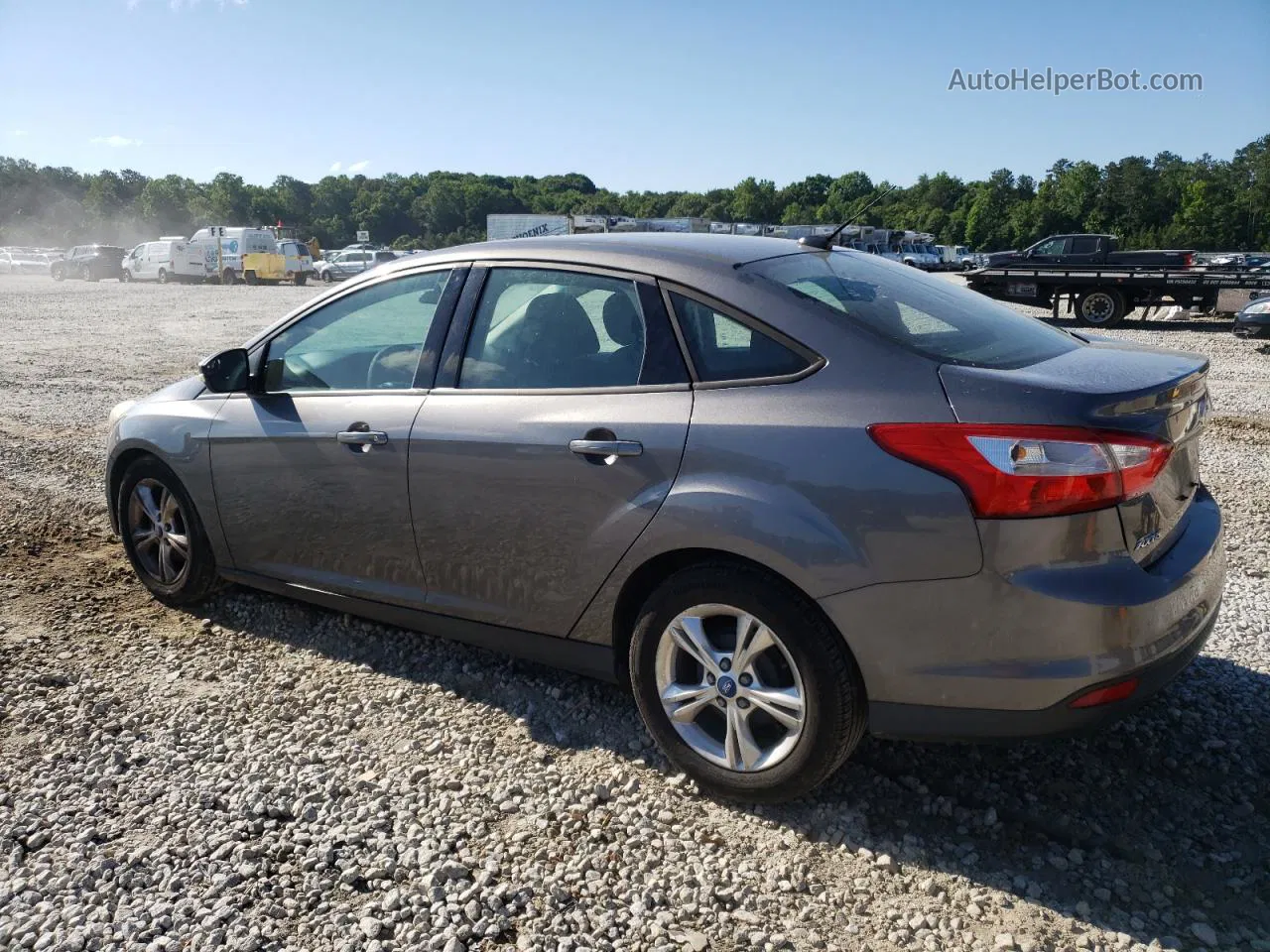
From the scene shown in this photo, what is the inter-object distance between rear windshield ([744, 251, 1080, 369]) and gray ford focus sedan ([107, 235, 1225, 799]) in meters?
0.02

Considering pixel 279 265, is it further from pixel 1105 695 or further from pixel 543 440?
pixel 1105 695

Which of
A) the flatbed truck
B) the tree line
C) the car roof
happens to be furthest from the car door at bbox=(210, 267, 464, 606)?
the tree line

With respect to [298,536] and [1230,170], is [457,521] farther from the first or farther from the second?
[1230,170]

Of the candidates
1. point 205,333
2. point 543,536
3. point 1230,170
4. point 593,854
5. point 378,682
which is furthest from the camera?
point 1230,170

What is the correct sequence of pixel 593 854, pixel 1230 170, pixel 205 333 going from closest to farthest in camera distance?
pixel 593 854, pixel 205 333, pixel 1230 170

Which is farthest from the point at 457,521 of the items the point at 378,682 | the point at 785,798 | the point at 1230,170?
the point at 1230,170

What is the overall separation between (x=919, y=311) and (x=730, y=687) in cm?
132

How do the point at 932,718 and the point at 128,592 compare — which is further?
the point at 128,592

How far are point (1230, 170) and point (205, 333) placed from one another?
136964 millimetres

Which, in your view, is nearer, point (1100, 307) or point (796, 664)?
point (796, 664)

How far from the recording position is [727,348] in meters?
2.97

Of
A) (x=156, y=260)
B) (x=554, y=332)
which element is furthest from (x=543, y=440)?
(x=156, y=260)

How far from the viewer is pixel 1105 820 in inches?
114

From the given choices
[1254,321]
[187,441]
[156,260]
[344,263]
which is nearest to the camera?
[187,441]
